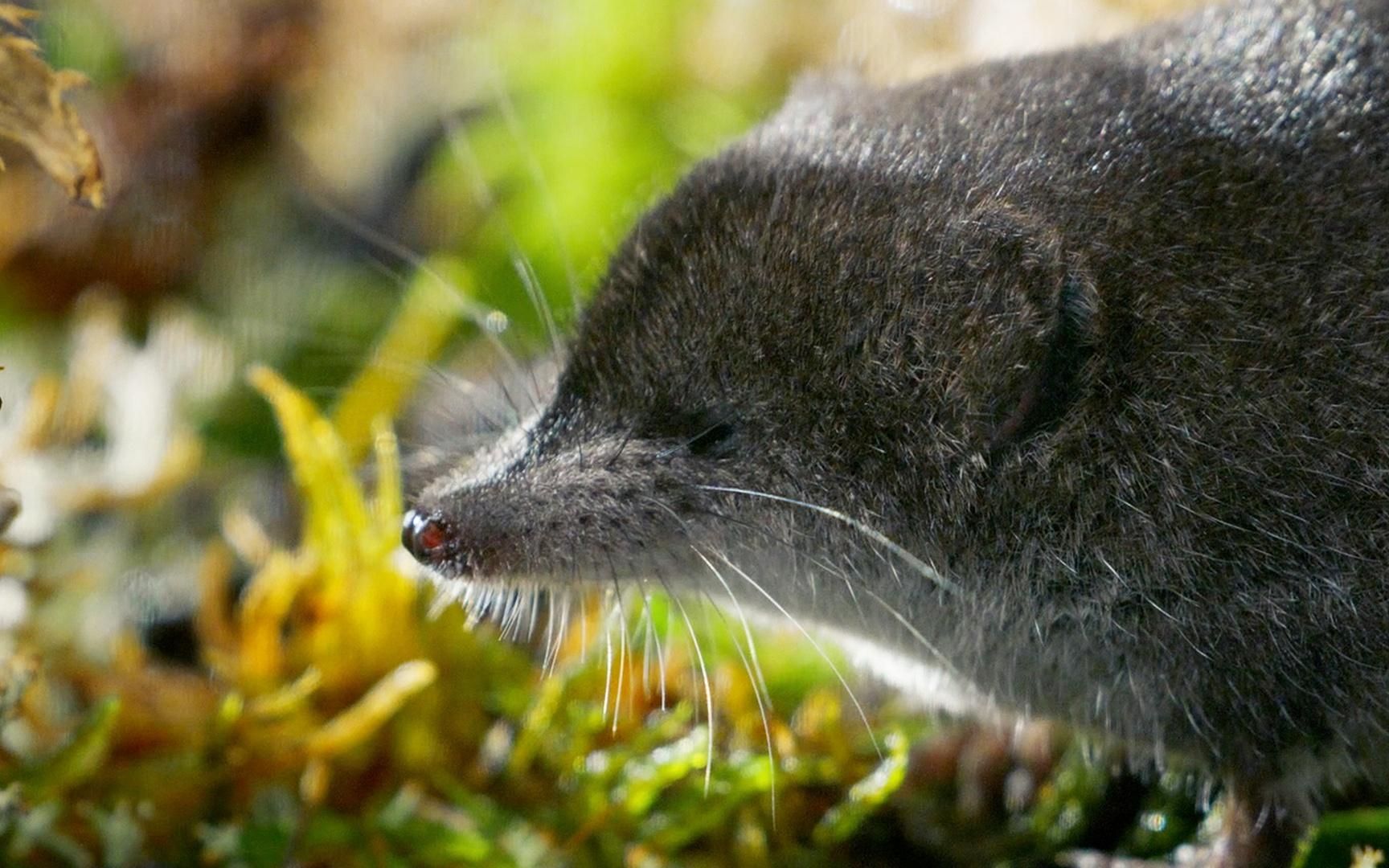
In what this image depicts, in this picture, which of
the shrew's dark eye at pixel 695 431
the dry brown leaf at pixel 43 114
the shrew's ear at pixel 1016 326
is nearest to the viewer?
the dry brown leaf at pixel 43 114

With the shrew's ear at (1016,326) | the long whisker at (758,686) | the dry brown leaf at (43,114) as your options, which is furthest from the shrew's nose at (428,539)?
the shrew's ear at (1016,326)

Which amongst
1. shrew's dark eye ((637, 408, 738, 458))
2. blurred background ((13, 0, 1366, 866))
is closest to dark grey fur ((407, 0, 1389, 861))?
shrew's dark eye ((637, 408, 738, 458))

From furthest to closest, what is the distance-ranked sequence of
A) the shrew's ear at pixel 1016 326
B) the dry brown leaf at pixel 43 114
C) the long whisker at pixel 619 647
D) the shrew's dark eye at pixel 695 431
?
1. the long whisker at pixel 619 647
2. the shrew's dark eye at pixel 695 431
3. the shrew's ear at pixel 1016 326
4. the dry brown leaf at pixel 43 114

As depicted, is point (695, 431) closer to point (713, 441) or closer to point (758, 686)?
point (713, 441)

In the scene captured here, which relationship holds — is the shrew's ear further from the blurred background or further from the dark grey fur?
the blurred background

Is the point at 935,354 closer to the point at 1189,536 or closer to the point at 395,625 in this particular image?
the point at 1189,536

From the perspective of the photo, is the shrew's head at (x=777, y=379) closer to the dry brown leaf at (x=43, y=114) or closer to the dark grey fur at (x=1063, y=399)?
the dark grey fur at (x=1063, y=399)
